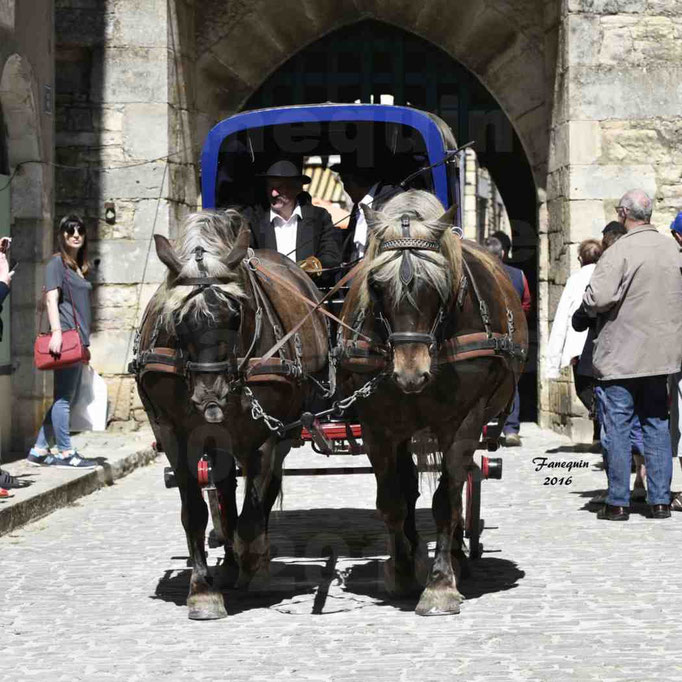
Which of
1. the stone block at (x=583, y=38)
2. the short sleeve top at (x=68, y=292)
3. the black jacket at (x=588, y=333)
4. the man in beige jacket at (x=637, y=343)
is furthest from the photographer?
the stone block at (x=583, y=38)

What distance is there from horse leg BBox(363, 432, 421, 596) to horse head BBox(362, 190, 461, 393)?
0.58 meters

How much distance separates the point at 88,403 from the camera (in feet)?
35.7

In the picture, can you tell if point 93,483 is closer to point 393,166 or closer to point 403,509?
point 393,166

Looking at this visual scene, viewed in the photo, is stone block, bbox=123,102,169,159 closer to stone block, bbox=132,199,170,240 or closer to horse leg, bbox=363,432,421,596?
stone block, bbox=132,199,170,240

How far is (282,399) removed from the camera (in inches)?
258

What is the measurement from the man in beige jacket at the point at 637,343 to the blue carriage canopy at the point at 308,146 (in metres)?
1.05

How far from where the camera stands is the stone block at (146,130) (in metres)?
14.0

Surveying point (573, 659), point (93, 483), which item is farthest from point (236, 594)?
point (93, 483)

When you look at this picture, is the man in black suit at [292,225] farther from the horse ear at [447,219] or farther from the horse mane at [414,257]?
the horse ear at [447,219]

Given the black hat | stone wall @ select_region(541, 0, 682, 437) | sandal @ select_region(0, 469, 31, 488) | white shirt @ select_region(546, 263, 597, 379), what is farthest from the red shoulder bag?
stone wall @ select_region(541, 0, 682, 437)

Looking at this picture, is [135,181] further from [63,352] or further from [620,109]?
[620,109]

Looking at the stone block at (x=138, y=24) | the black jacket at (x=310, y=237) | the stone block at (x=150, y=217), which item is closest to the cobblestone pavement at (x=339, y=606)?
the black jacket at (x=310, y=237)

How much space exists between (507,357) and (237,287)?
1.30m

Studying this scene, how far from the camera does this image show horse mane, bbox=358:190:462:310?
232 inches
